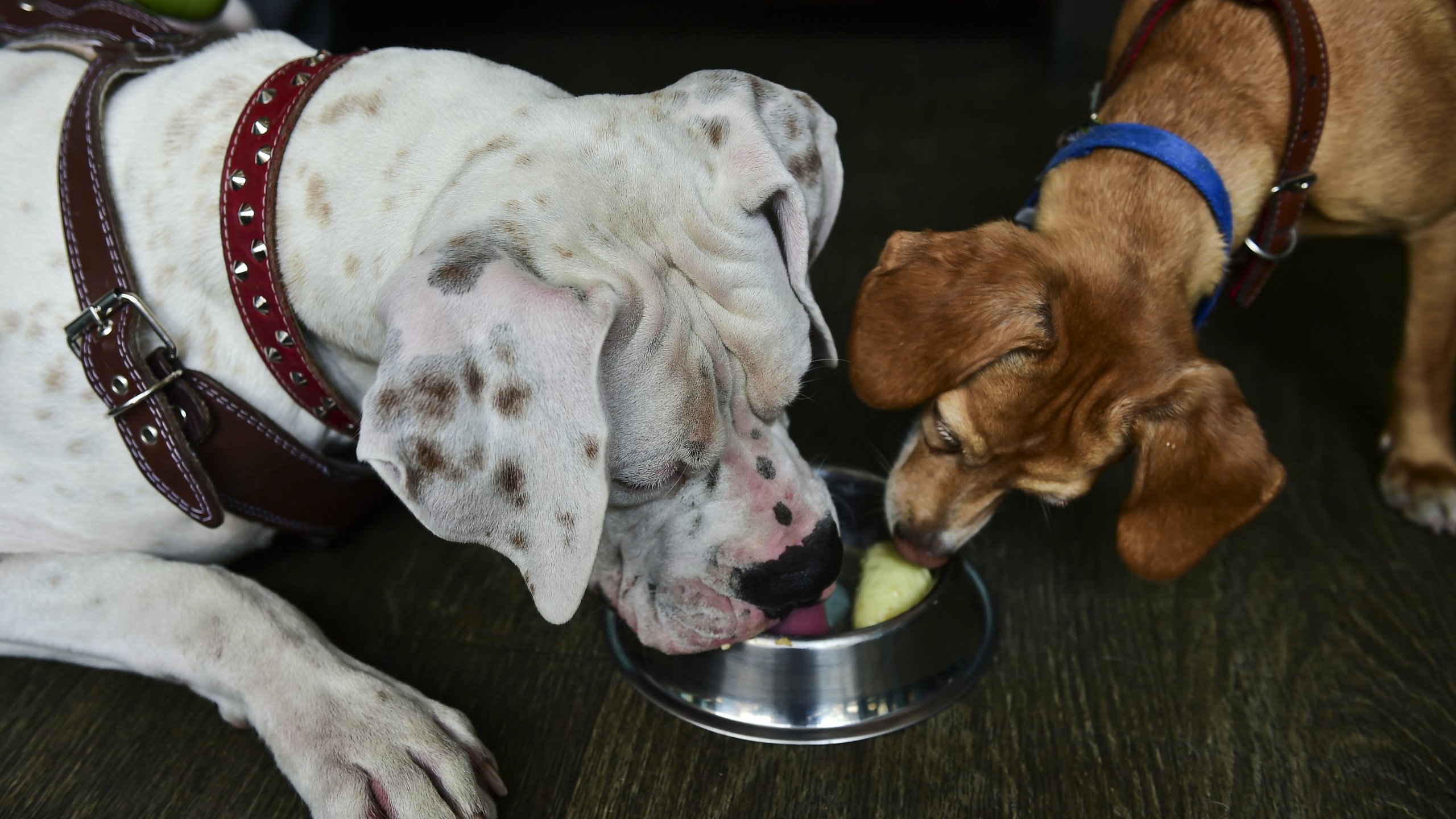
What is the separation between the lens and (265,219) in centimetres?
151

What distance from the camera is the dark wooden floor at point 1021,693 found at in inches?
64.8

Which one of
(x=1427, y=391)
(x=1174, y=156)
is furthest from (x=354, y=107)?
(x=1427, y=391)

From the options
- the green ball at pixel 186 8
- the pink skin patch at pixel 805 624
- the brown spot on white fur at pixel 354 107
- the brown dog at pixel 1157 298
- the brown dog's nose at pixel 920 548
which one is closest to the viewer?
the brown spot on white fur at pixel 354 107

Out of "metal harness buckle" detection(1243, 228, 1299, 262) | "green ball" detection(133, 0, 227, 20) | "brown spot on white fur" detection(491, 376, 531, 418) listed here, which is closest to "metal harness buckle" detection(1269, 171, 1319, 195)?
"metal harness buckle" detection(1243, 228, 1299, 262)

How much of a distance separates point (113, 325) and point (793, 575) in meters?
1.05

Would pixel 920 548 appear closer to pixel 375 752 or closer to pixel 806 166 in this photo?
pixel 806 166

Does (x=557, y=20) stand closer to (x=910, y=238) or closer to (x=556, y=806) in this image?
(x=910, y=238)

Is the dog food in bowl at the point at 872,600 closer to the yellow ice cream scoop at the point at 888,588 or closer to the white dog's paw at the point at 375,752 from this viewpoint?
the yellow ice cream scoop at the point at 888,588

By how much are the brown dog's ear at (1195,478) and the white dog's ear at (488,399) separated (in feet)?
2.93

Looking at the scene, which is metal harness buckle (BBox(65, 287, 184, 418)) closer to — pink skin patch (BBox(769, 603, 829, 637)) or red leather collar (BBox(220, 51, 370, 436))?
red leather collar (BBox(220, 51, 370, 436))

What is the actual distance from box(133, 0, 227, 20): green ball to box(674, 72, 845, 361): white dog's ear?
149 cm

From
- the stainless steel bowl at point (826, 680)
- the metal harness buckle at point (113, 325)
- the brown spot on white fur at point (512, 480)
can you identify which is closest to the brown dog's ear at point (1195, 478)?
the stainless steel bowl at point (826, 680)

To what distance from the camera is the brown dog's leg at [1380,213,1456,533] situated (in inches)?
86.6

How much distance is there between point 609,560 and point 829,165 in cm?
73
